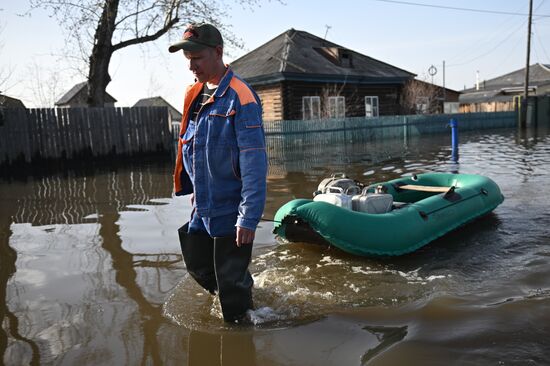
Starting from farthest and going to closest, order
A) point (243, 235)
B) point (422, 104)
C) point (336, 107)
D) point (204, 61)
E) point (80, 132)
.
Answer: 1. point (422, 104)
2. point (336, 107)
3. point (80, 132)
4. point (204, 61)
5. point (243, 235)

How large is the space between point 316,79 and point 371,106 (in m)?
5.01

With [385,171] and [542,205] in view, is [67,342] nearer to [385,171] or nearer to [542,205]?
[542,205]

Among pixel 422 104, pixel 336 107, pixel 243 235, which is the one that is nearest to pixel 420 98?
pixel 422 104

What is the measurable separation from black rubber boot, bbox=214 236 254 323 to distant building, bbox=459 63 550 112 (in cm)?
4293

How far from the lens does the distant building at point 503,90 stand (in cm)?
4486

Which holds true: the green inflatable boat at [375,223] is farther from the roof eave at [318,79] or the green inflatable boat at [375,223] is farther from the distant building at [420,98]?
the distant building at [420,98]

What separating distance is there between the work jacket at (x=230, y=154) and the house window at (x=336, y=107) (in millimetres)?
22261

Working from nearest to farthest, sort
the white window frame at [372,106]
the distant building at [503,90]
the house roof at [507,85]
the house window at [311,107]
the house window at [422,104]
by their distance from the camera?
the house window at [311,107] < the white window frame at [372,106] < the house window at [422,104] < the distant building at [503,90] < the house roof at [507,85]

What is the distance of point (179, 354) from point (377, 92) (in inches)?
1040

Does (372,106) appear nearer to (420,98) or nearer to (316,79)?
(316,79)

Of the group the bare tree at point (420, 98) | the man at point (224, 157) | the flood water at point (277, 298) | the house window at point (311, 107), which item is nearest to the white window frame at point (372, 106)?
the bare tree at point (420, 98)

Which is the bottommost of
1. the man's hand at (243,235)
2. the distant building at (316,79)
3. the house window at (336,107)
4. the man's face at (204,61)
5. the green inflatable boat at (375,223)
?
the green inflatable boat at (375,223)

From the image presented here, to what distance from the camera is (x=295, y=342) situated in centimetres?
303

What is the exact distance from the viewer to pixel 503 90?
47969 mm
